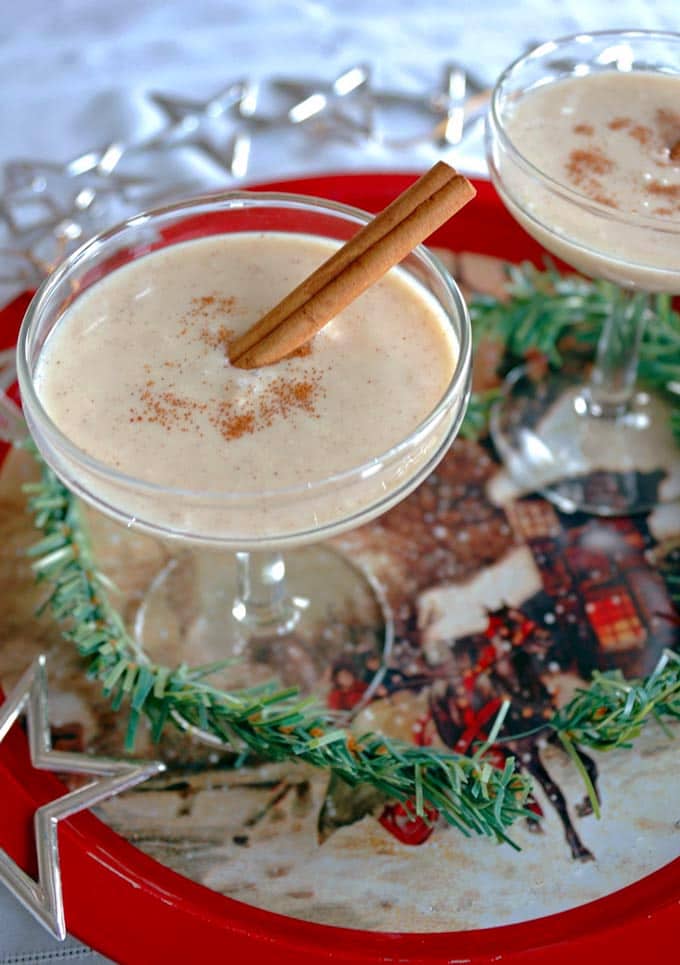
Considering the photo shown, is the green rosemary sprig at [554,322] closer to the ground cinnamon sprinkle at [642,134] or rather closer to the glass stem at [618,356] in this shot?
the glass stem at [618,356]

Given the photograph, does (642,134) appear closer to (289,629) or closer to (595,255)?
(595,255)

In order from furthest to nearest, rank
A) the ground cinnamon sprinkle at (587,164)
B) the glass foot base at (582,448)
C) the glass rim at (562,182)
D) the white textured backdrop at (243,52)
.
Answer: the white textured backdrop at (243,52) → the glass foot base at (582,448) → the ground cinnamon sprinkle at (587,164) → the glass rim at (562,182)

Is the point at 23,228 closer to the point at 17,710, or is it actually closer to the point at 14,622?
the point at 14,622

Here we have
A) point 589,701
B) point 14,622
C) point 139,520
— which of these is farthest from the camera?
point 14,622

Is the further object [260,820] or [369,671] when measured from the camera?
[369,671]

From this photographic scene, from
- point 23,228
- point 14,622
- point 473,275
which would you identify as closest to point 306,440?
point 14,622

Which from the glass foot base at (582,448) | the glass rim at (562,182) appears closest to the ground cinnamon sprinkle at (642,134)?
the glass rim at (562,182)

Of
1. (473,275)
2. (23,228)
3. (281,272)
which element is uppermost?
(281,272)
